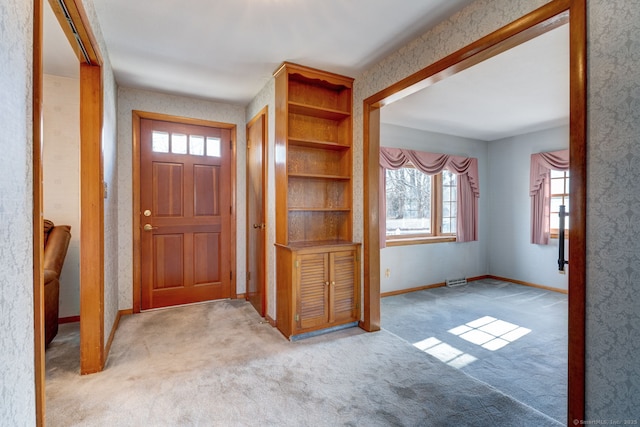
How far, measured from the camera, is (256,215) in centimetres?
350

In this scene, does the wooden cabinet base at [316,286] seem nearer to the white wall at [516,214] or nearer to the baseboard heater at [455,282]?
the baseboard heater at [455,282]

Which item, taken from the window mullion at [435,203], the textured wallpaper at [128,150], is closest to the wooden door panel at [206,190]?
the textured wallpaper at [128,150]

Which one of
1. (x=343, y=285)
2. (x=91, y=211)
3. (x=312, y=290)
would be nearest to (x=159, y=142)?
(x=91, y=211)

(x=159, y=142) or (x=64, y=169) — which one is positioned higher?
(x=159, y=142)

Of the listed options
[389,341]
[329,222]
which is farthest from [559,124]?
[389,341]

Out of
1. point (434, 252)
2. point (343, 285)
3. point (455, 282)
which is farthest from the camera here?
point (455, 282)

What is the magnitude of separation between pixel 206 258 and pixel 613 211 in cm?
363

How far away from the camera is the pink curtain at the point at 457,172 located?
14.1 feet

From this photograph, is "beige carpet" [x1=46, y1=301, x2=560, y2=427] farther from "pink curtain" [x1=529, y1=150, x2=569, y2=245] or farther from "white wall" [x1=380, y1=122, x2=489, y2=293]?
"pink curtain" [x1=529, y1=150, x2=569, y2=245]

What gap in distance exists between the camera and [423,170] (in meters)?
4.62

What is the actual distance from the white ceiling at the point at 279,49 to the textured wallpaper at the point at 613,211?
92 centimetres

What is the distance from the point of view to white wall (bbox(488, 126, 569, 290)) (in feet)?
15.2

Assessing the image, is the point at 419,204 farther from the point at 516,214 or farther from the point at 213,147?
the point at 213,147

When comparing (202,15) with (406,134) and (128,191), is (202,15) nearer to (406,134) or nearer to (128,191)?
(128,191)
